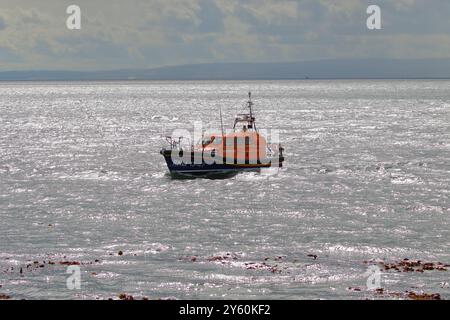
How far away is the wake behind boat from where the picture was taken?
68375 millimetres

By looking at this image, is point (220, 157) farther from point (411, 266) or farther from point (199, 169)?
point (411, 266)

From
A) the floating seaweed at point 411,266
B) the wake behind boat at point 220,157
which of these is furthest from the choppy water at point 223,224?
the wake behind boat at point 220,157

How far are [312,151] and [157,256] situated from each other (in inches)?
2172

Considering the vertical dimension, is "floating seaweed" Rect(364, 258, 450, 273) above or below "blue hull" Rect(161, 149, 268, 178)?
below

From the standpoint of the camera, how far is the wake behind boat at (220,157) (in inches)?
2692

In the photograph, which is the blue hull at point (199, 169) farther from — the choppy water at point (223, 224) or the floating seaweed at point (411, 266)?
the floating seaweed at point (411, 266)

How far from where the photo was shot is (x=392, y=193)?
57000 millimetres

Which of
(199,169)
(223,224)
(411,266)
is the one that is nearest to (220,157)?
(199,169)

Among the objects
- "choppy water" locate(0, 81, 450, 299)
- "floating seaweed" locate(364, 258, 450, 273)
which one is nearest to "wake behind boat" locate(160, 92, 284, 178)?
"choppy water" locate(0, 81, 450, 299)

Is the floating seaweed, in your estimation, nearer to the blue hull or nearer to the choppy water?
the choppy water

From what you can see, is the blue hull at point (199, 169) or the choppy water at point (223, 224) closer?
the choppy water at point (223, 224)

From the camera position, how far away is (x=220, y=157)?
68.5 m

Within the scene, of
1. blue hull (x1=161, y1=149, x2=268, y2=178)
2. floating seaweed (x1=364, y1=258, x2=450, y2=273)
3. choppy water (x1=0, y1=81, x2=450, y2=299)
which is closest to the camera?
choppy water (x1=0, y1=81, x2=450, y2=299)
